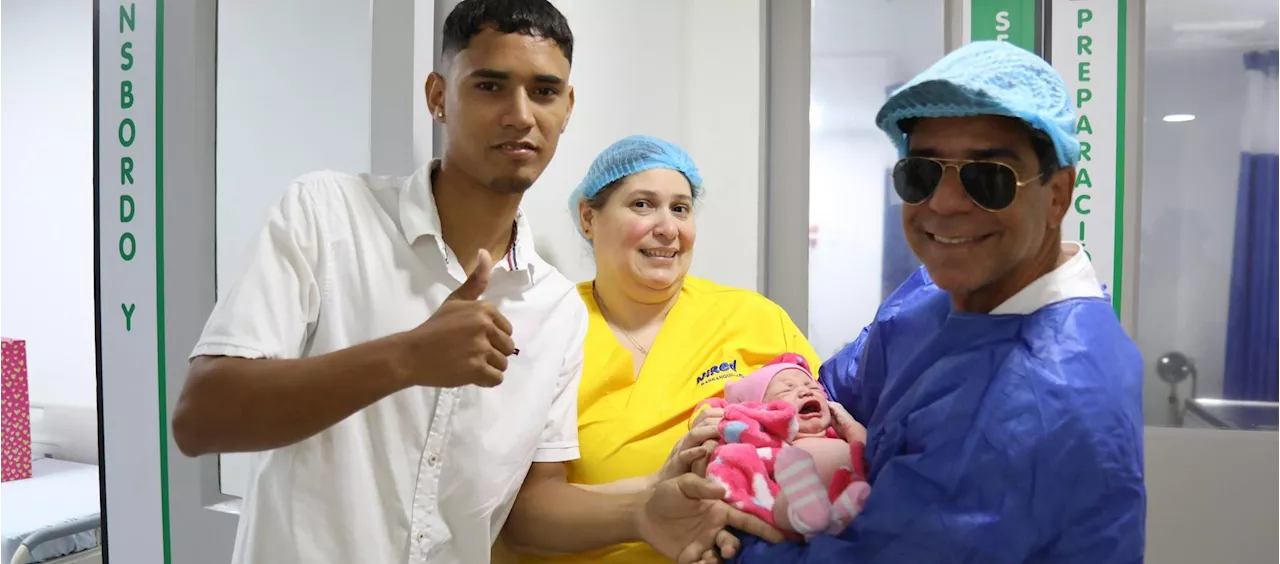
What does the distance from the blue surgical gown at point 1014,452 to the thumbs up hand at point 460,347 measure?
571mm

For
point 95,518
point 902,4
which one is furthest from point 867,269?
point 95,518

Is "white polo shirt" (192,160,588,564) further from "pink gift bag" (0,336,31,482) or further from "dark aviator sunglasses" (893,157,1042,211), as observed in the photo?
"pink gift bag" (0,336,31,482)

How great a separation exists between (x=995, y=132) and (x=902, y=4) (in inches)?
92.3

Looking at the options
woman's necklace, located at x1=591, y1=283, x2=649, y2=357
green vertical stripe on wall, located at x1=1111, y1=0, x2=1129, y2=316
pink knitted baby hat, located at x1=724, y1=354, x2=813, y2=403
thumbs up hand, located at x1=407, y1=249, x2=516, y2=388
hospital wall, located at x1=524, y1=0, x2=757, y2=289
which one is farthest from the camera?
hospital wall, located at x1=524, y1=0, x2=757, y2=289

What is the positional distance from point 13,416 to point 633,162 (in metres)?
3.22

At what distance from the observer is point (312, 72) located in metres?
2.05

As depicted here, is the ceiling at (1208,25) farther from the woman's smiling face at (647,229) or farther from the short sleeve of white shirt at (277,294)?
the short sleeve of white shirt at (277,294)

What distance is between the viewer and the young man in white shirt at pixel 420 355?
3.85 ft

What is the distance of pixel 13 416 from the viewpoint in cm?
356

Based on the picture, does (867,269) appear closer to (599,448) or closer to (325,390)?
(599,448)

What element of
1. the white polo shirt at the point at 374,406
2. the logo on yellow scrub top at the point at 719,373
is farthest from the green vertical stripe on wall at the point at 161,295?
the logo on yellow scrub top at the point at 719,373

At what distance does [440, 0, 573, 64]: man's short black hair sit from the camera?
4.64ft

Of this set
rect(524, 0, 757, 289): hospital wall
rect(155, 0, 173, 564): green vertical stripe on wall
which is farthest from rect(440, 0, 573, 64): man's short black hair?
rect(524, 0, 757, 289): hospital wall

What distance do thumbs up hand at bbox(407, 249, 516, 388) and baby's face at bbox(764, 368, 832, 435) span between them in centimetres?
65
